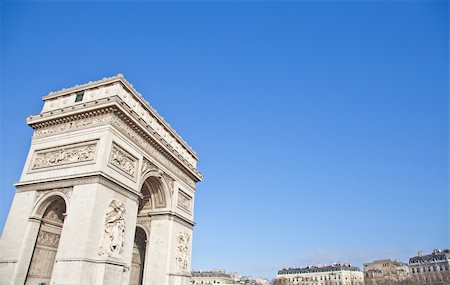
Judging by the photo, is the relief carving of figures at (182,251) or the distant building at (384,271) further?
the distant building at (384,271)

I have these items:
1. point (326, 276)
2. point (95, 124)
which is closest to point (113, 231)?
point (95, 124)

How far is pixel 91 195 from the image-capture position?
1400cm

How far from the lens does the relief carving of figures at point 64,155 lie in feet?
49.6

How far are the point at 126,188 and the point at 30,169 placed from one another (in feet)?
15.1

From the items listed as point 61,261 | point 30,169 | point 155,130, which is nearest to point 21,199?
point 30,169

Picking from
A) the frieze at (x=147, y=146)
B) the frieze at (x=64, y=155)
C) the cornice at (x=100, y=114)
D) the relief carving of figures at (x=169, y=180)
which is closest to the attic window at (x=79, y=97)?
the cornice at (x=100, y=114)

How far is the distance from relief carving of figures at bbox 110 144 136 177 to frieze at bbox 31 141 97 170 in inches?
33.6

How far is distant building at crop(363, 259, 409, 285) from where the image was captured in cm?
6861

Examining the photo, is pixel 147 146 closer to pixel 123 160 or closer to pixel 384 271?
pixel 123 160

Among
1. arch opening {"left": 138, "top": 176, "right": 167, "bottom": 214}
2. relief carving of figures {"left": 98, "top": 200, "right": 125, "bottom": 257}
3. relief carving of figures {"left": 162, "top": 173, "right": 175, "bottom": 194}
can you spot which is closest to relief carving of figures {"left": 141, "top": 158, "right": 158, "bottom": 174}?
arch opening {"left": 138, "top": 176, "right": 167, "bottom": 214}

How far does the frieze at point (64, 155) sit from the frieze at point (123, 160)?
0.82 meters

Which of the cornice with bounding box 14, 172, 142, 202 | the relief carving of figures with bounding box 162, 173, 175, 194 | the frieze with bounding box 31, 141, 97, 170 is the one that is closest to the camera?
the cornice with bounding box 14, 172, 142, 202

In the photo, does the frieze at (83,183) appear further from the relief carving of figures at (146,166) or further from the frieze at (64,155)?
the relief carving of figures at (146,166)

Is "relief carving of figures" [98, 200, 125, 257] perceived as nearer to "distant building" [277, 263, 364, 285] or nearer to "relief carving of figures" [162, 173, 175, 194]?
"relief carving of figures" [162, 173, 175, 194]
